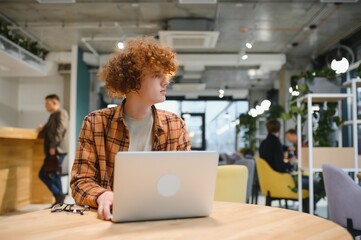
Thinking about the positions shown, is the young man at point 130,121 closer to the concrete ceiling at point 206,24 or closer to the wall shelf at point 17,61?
the concrete ceiling at point 206,24

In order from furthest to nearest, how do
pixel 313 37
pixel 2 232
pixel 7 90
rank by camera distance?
1. pixel 7 90
2. pixel 313 37
3. pixel 2 232

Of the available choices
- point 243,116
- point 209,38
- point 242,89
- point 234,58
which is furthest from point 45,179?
point 242,89

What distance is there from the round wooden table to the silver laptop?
0.12 ft

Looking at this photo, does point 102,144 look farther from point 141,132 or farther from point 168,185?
point 168,185

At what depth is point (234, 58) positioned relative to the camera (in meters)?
9.95

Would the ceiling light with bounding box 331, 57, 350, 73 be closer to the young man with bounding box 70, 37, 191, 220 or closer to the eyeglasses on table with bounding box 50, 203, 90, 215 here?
the young man with bounding box 70, 37, 191, 220

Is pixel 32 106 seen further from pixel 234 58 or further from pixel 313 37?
pixel 313 37

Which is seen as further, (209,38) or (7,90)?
(7,90)

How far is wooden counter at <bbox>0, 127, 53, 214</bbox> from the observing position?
18.3 ft

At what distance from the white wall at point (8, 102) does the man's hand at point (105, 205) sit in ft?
33.3

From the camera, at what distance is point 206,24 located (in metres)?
7.29

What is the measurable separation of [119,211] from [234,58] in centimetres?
898

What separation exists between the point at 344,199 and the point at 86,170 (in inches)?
76.6

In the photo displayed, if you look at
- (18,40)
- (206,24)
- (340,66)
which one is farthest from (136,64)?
(18,40)
